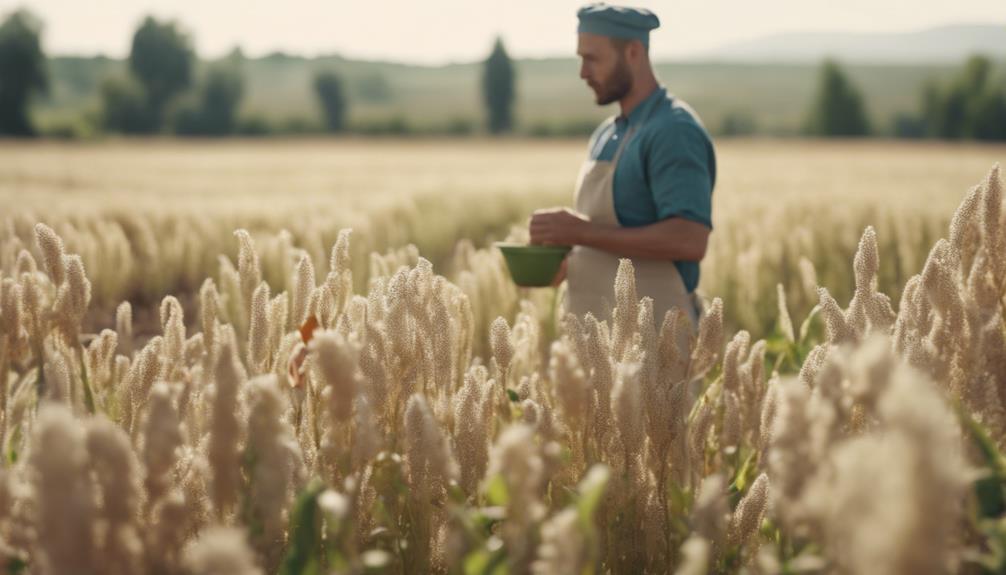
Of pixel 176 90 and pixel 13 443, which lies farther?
pixel 176 90

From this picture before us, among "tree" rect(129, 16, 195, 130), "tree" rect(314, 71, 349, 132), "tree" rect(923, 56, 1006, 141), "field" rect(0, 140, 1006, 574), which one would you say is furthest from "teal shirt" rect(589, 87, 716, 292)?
"tree" rect(314, 71, 349, 132)

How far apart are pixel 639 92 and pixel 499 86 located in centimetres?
8220

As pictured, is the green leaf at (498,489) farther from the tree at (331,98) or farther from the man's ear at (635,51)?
the tree at (331,98)

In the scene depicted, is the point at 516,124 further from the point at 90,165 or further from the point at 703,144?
the point at 703,144

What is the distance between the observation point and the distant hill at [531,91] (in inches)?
3438

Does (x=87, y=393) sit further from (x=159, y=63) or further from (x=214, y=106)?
(x=159, y=63)

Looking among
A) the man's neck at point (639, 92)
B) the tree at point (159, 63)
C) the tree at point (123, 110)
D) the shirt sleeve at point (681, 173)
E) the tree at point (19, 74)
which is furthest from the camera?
the tree at point (159, 63)

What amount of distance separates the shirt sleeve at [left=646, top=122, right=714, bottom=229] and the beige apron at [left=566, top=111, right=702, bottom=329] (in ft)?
0.61

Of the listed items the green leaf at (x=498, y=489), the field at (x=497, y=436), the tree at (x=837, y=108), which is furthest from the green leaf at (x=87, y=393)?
the tree at (x=837, y=108)

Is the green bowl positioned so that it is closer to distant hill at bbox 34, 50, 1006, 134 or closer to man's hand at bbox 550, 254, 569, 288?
man's hand at bbox 550, 254, 569, 288

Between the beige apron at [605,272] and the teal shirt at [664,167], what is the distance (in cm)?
3

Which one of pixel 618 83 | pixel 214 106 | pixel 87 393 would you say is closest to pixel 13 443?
pixel 87 393

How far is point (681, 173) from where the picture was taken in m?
2.59

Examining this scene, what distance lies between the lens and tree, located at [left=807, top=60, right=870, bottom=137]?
67312 millimetres
